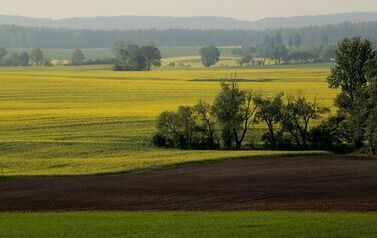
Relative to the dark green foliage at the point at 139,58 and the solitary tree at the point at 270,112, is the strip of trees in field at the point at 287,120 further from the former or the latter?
the dark green foliage at the point at 139,58

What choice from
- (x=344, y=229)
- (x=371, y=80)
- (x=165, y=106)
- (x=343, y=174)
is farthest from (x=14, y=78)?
(x=344, y=229)

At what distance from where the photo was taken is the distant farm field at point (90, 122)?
164 feet

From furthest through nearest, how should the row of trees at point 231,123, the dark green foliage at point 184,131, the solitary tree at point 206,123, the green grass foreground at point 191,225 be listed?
the solitary tree at point 206,123, the row of trees at point 231,123, the dark green foliage at point 184,131, the green grass foreground at point 191,225

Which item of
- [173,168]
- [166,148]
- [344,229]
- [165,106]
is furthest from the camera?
[165,106]

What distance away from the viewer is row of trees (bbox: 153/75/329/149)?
206 feet

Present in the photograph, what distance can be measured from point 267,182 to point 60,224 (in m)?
17.4

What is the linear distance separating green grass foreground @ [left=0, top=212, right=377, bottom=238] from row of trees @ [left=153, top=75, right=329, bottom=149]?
32.9 meters

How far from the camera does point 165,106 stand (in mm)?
81875

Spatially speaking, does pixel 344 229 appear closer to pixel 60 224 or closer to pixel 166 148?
pixel 60 224

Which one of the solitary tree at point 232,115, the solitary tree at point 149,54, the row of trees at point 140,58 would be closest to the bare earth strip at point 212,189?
the solitary tree at point 232,115

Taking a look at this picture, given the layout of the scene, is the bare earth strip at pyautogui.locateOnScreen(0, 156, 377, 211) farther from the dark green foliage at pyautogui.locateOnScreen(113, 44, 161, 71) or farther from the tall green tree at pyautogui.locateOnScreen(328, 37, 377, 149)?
the dark green foliage at pyautogui.locateOnScreen(113, 44, 161, 71)

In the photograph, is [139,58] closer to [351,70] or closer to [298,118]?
[351,70]

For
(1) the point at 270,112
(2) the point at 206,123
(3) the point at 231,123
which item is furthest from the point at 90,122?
(1) the point at 270,112

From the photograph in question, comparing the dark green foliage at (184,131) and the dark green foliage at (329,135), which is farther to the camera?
the dark green foliage at (329,135)
